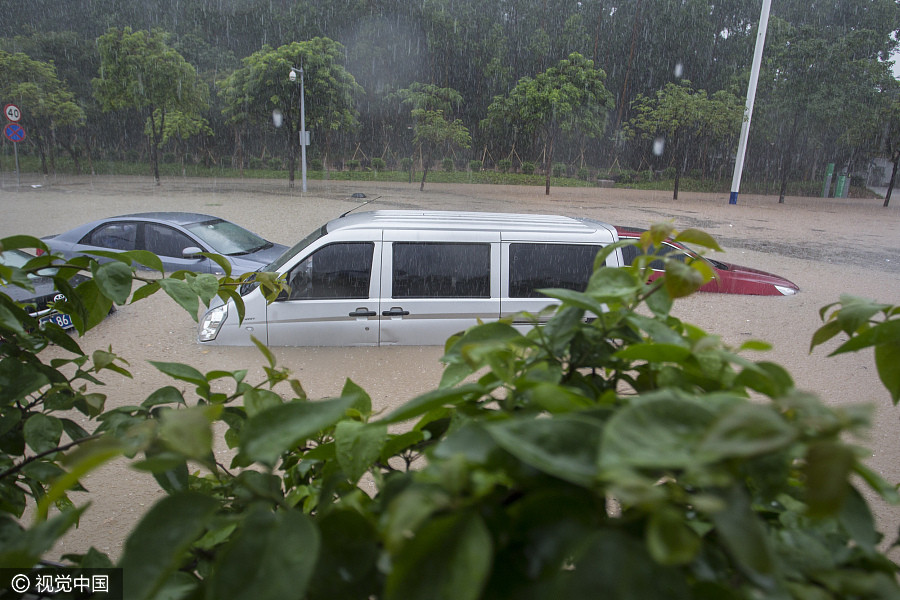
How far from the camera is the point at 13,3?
32000 millimetres

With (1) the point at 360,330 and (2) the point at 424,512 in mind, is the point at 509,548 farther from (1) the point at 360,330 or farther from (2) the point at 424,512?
(1) the point at 360,330

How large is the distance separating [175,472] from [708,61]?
35.9 metres

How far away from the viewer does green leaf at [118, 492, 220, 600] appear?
442mm

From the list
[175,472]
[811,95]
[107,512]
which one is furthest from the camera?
[811,95]

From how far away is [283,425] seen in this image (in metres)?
0.54

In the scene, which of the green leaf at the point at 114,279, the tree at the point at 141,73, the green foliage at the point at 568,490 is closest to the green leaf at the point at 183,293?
the green leaf at the point at 114,279

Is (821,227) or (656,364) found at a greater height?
(656,364)

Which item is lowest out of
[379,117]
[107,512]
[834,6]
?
[107,512]

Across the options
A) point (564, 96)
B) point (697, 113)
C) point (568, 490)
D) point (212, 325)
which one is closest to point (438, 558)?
point (568, 490)

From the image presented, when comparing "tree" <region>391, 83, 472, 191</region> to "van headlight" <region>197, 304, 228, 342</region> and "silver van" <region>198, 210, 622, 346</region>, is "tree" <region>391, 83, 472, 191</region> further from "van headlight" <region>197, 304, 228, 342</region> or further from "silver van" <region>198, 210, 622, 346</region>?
"silver van" <region>198, 210, 622, 346</region>

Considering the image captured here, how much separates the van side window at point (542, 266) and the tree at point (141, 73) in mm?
22611

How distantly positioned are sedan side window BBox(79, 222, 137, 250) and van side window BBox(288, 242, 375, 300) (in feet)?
12.8

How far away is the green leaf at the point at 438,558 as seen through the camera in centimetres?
40

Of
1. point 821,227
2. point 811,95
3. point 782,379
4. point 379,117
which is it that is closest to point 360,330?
point 782,379
